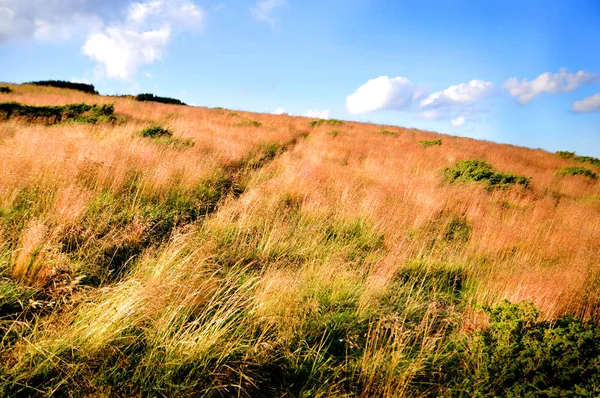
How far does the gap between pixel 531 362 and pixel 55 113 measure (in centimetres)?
1465

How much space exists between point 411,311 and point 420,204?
3685 millimetres

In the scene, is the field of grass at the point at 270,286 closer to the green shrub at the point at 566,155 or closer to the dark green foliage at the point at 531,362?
the dark green foliage at the point at 531,362

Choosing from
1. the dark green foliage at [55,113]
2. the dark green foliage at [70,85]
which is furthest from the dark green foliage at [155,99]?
the dark green foliage at [55,113]

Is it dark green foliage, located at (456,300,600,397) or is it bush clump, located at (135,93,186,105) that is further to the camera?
bush clump, located at (135,93,186,105)

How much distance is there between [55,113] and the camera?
1154 cm

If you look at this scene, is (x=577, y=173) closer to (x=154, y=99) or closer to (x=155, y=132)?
(x=155, y=132)

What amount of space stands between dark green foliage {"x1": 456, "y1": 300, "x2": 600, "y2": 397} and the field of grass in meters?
0.01

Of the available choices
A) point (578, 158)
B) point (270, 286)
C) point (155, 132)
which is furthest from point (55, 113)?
point (578, 158)

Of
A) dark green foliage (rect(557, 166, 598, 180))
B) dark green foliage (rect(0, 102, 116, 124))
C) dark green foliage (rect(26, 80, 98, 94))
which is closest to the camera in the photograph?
dark green foliage (rect(0, 102, 116, 124))

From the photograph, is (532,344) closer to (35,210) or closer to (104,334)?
(104,334)

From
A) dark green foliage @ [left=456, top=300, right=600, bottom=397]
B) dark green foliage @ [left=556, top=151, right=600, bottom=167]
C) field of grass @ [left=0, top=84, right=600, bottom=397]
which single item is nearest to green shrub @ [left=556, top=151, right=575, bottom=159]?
dark green foliage @ [left=556, top=151, right=600, bottom=167]

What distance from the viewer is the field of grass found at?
2018 mm

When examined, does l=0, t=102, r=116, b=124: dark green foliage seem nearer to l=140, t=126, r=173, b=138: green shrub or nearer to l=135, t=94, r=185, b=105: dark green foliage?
l=140, t=126, r=173, b=138: green shrub

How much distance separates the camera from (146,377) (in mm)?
1892
